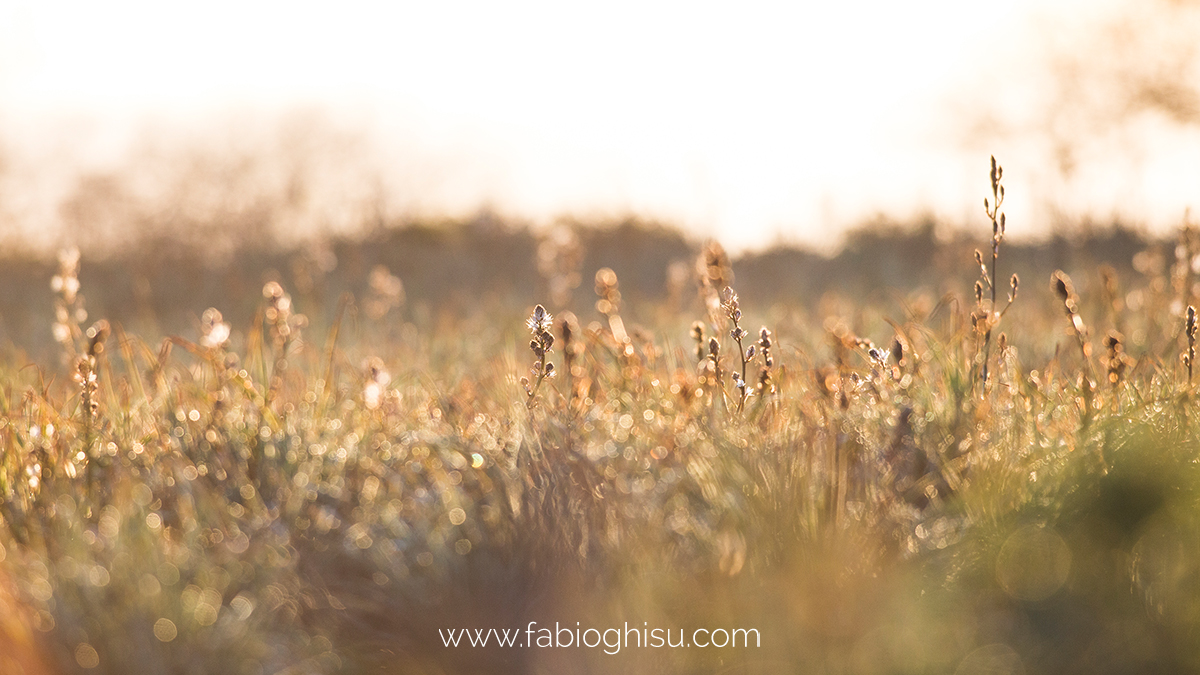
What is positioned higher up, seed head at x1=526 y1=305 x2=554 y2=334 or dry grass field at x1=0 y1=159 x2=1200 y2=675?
seed head at x1=526 y1=305 x2=554 y2=334

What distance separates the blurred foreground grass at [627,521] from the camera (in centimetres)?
145

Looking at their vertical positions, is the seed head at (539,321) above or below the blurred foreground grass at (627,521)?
above

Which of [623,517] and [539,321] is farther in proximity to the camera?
[539,321]

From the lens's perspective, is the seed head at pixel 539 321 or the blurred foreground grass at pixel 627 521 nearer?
the blurred foreground grass at pixel 627 521

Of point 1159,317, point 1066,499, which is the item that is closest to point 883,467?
point 1066,499

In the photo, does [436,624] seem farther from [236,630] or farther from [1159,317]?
[1159,317]

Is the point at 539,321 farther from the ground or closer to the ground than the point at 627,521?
farther from the ground

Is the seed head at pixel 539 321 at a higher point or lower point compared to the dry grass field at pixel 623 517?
higher

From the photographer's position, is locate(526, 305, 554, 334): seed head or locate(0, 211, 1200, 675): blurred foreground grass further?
locate(526, 305, 554, 334): seed head

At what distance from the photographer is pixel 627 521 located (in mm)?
1752

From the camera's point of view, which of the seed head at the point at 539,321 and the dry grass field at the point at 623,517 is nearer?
the dry grass field at the point at 623,517

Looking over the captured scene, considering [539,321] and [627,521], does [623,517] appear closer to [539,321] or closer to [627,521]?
[627,521]

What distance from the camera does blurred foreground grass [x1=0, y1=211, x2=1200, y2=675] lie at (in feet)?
4.75

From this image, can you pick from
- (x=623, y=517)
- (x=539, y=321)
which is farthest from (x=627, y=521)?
(x=539, y=321)
